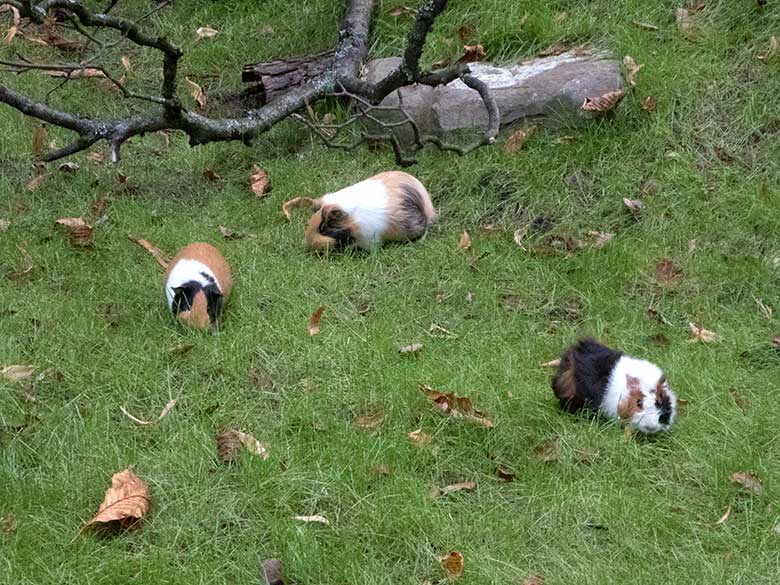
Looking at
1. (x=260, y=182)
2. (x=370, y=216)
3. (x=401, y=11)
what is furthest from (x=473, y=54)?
(x=370, y=216)

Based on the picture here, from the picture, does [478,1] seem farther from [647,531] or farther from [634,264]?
[647,531]

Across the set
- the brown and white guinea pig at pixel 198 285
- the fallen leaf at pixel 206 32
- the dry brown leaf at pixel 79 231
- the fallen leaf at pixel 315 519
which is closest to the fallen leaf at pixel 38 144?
the dry brown leaf at pixel 79 231

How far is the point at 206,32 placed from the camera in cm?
762

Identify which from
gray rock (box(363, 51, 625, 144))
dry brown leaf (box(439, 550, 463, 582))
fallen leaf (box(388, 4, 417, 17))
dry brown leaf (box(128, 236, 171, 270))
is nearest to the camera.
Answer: dry brown leaf (box(439, 550, 463, 582))

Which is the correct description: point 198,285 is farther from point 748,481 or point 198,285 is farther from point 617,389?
point 748,481

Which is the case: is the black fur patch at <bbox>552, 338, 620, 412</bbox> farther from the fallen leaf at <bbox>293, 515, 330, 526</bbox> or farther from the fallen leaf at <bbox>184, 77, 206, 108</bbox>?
the fallen leaf at <bbox>184, 77, 206, 108</bbox>

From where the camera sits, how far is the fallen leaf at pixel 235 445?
3.71 meters

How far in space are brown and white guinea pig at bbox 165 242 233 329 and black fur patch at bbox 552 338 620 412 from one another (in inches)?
63.8

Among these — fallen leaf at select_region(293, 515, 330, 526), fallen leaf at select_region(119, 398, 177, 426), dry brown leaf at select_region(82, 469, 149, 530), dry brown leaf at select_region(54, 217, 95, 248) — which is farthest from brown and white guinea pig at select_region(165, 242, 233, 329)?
fallen leaf at select_region(293, 515, 330, 526)

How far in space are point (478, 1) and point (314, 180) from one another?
207 centimetres

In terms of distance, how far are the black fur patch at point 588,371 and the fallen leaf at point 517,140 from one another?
2.12 meters

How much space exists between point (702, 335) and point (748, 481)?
3.78 ft

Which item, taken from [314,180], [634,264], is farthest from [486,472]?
[314,180]

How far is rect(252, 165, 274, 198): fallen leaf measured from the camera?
19.4 ft
